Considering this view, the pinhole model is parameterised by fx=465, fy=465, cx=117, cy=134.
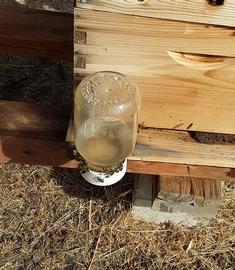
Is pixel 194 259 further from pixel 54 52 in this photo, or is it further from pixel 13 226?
pixel 54 52

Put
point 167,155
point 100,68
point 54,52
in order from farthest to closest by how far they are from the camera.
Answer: point 54,52 < point 167,155 < point 100,68

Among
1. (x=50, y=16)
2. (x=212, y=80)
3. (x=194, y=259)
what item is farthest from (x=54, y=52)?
(x=194, y=259)

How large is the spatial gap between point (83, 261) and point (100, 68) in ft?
2.68

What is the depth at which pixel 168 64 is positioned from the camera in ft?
4.12

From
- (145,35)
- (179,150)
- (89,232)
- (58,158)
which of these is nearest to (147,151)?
(179,150)

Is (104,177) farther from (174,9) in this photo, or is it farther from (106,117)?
(174,9)

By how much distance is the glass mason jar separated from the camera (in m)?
1.28

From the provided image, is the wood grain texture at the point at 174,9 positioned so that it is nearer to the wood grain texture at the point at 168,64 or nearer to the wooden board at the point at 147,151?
the wood grain texture at the point at 168,64

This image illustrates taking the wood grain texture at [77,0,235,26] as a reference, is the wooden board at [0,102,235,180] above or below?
below

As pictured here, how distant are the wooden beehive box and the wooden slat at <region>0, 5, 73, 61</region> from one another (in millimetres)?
403

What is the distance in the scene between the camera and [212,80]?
51.3 inches

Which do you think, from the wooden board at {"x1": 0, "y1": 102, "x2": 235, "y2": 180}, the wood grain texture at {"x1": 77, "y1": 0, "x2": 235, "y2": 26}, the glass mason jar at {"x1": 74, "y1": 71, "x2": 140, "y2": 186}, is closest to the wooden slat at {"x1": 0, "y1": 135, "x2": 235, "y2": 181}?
the wooden board at {"x1": 0, "y1": 102, "x2": 235, "y2": 180}

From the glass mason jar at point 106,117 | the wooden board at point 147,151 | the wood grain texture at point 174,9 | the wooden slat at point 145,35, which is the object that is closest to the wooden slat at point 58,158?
the wooden board at point 147,151

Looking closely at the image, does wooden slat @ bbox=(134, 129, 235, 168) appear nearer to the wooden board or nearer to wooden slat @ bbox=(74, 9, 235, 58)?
the wooden board
